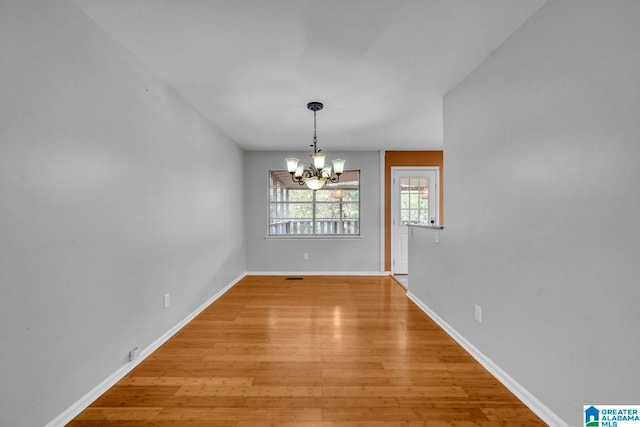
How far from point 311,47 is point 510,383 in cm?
266

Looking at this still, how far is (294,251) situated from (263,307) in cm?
199

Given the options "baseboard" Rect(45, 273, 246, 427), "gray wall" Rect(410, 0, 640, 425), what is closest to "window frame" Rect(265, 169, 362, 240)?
"baseboard" Rect(45, 273, 246, 427)

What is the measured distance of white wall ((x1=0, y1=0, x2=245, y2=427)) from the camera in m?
1.33

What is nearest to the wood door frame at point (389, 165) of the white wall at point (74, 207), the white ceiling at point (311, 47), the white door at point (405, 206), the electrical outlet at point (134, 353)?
the white door at point (405, 206)

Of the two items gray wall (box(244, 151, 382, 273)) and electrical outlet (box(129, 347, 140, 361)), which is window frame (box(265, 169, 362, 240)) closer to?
gray wall (box(244, 151, 382, 273))

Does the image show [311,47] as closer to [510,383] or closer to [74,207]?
[74,207]

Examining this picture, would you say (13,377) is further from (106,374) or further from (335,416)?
(335,416)

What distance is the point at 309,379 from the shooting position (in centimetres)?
199

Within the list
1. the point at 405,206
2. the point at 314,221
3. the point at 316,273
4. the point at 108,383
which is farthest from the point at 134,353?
the point at 405,206

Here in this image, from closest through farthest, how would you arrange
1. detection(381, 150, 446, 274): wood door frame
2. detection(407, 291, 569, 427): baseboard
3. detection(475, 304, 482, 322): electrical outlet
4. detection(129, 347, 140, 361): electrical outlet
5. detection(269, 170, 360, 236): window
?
detection(407, 291, 569, 427): baseboard, detection(129, 347, 140, 361): electrical outlet, detection(475, 304, 482, 322): electrical outlet, detection(381, 150, 446, 274): wood door frame, detection(269, 170, 360, 236): window

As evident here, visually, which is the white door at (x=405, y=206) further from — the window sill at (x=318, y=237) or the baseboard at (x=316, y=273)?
the window sill at (x=318, y=237)

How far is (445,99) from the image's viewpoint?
114 inches

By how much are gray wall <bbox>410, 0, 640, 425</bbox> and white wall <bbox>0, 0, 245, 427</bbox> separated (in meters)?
2.68

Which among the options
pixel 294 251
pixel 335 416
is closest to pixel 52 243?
pixel 335 416
